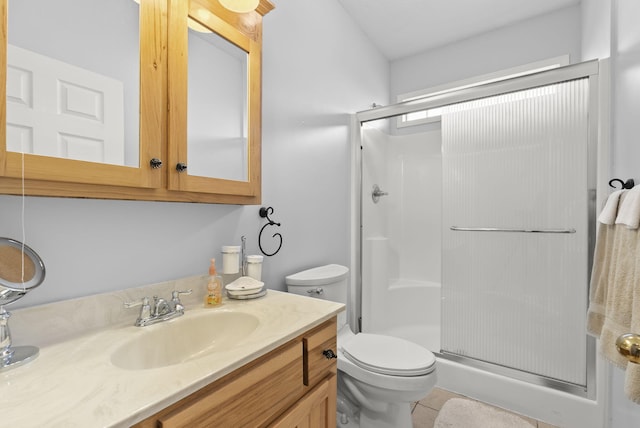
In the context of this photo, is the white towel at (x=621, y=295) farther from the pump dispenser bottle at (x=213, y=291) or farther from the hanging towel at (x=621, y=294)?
the pump dispenser bottle at (x=213, y=291)

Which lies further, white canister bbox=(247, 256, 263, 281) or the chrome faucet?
white canister bbox=(247, 256, 263, 281)

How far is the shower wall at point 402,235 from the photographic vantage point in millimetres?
2443

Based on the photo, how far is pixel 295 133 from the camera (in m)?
1.75

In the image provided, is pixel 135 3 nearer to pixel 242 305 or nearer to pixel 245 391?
pixel 242 305

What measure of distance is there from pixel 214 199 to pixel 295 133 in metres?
0.76

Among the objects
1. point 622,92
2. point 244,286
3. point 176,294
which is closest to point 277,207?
point 244,286

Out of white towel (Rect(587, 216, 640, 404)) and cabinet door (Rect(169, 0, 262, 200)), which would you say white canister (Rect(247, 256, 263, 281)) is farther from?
white towel (Rect(587, 216, 640, 404))

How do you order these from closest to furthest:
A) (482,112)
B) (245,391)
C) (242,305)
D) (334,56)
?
1. (245,391)
2. (242,305)
3. (482,112)
4. (334,56)

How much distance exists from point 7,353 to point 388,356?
4.41 feet

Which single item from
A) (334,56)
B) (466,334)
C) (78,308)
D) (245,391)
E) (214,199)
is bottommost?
(466,334)

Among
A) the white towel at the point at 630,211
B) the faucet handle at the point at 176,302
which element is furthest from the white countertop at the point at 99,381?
A: the white towel at the point at 630,211

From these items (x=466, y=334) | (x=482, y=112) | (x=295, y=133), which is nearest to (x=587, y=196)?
(x=482, y=112)

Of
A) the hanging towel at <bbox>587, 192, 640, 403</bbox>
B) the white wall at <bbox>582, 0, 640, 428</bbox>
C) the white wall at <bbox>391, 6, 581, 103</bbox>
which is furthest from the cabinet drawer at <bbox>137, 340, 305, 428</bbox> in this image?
the white wall at <bbox>391, 6, 581, 103</bbox>

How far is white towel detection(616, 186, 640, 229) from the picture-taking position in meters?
0.91
